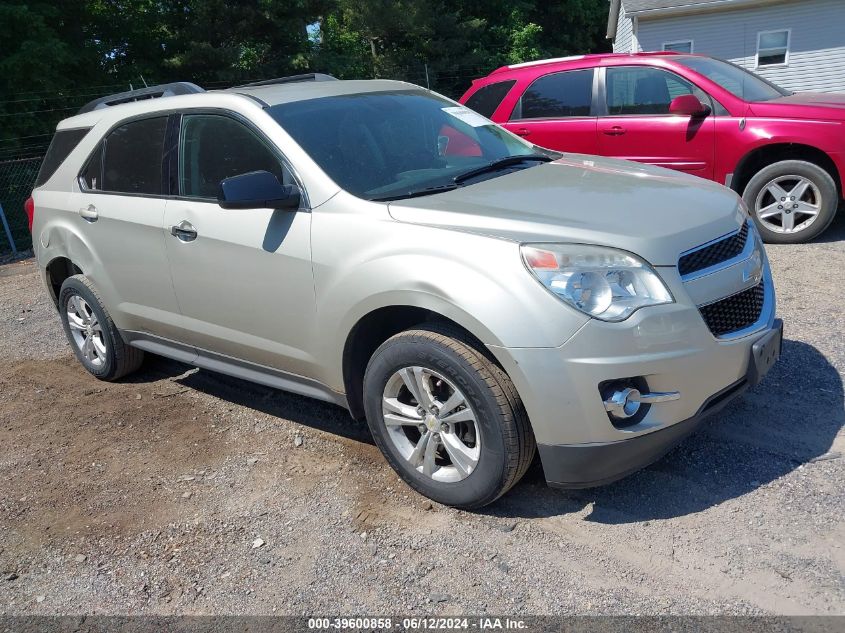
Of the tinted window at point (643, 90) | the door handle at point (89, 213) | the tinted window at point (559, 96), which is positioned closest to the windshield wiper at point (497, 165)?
the door handle at point (89, 213)

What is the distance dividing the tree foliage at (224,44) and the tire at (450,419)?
13.5 metres

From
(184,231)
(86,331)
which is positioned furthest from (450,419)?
(86,331)

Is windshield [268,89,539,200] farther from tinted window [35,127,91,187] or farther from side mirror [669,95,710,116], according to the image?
side mirror [669,95,710,116]

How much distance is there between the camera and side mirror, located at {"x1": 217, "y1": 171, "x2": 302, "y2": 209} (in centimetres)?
345

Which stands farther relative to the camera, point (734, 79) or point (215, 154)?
point (734, 79)

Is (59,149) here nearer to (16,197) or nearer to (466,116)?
(466,116)

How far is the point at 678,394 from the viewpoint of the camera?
9.45 ft

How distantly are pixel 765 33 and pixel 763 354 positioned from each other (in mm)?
19706

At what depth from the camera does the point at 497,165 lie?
4.04 meters

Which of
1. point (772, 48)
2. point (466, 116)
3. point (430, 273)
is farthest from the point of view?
point (772, 48)

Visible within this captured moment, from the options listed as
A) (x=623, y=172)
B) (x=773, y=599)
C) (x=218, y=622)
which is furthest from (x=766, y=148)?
(x=218, y=622)

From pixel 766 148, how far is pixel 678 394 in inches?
191

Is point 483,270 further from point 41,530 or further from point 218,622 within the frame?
point 41,530

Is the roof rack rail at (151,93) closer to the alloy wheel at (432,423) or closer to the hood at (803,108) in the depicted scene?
the alloy wheel at (432,423)
